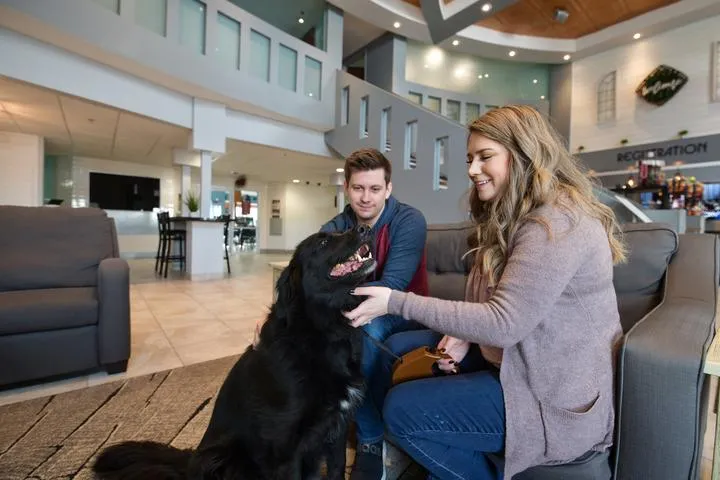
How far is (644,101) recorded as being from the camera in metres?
8.12

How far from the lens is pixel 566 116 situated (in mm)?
9602

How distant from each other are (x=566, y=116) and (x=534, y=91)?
110 centimetres

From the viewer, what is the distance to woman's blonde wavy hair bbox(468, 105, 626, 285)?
2.93 feet

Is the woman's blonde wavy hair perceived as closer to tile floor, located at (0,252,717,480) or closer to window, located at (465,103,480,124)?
tile floor, located at (0,252,717,480)

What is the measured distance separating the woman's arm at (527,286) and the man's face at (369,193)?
79 centimetres

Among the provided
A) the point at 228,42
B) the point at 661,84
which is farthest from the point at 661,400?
the point at 661,84

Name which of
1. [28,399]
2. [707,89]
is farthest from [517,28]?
[28,399]

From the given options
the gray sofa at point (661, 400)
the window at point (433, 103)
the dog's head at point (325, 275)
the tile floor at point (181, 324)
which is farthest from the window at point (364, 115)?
the gray sofa at point (661, 400)

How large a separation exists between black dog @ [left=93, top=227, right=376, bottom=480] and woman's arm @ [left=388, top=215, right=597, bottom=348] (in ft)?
1.16

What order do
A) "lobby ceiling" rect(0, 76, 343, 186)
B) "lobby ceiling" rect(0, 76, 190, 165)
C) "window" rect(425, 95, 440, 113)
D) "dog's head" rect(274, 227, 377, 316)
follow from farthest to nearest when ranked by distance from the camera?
"window" rect(425, 95, 440, 113)
"lobby ceiling" rect(0, 76, 343, 186)
"lobby ceiling" rect(0, 76, 190, 165)
"dog's head" rect(274, 227, 377, 316)

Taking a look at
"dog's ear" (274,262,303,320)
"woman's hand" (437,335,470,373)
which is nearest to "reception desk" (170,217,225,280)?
"dog's ear" (274,262,303,320)

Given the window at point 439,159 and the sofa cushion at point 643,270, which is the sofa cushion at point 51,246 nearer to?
the sofa cushion at point 643,270

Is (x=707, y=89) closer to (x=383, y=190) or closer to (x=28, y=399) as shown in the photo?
(x=383, y=190)

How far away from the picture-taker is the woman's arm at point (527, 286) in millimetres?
800
